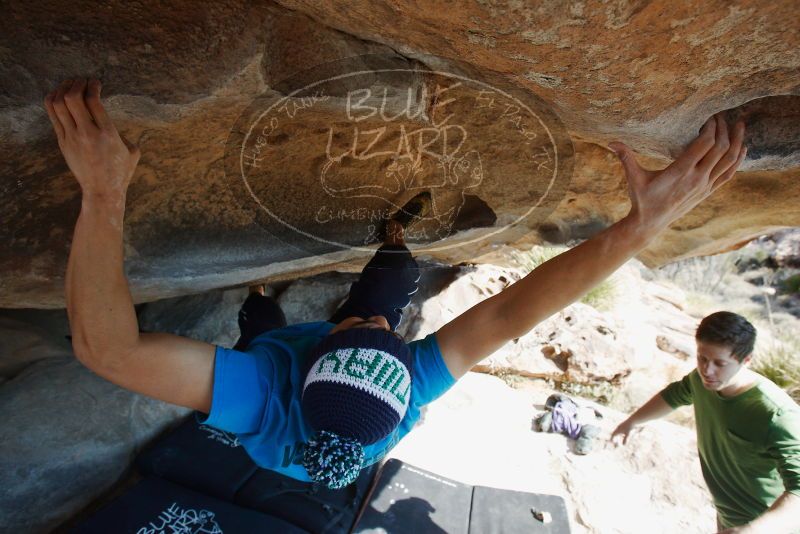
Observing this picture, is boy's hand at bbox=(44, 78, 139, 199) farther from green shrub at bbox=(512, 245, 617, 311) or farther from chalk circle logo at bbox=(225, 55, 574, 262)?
green shrub at bbox=(512, 245, 617, 311)

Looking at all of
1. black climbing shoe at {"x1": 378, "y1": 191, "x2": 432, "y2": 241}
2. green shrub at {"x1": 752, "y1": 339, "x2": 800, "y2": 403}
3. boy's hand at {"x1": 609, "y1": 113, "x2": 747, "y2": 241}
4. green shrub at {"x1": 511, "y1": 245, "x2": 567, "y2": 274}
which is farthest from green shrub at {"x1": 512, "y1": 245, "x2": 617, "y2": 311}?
boy's hand at {"x1": 609, "y1": 113, "x2": 747, "y2": 241}

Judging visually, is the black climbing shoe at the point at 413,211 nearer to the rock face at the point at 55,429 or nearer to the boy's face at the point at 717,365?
the boy's face at the point at 717,365

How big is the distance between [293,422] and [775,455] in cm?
162

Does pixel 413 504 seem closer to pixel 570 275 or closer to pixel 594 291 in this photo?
pixel 570 275

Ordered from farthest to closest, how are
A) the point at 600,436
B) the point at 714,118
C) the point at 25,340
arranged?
the point at 600,436
the point at 25,340
the point at 714,118

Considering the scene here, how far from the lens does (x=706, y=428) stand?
6.88 ft

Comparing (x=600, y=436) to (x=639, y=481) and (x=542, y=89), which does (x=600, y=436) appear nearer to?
(x=639, y=481)

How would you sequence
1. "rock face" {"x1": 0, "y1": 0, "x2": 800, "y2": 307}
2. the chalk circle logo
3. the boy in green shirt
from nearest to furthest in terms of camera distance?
"rock face" {"x1": 0, "y1": 0, "x2": 800, "y2": 307}, the chalk circle logo, the boy in green shirt

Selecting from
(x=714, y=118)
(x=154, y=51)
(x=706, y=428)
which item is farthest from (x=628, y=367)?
(x=154, y=51)

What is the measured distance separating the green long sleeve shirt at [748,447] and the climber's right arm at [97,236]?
1.95 m

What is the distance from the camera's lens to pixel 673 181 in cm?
100

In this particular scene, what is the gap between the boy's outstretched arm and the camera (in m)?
1.01

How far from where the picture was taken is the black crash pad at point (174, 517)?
221 centimetres

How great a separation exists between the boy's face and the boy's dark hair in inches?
0.8
